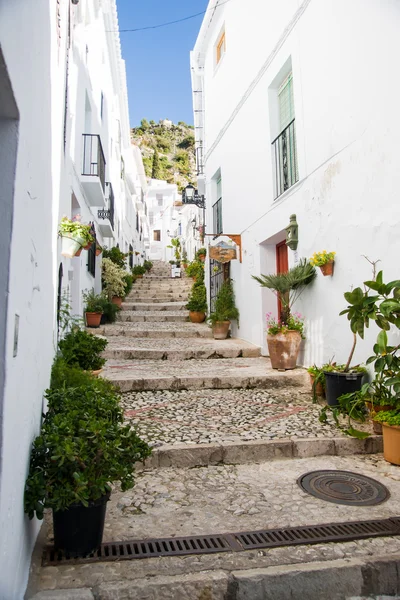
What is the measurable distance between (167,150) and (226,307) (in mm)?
43596

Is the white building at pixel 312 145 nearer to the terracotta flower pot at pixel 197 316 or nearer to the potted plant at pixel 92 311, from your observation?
the terracotta flower pot at pixel 197 316

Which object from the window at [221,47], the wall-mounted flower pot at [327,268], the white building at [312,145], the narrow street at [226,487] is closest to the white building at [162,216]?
the window at [221,47]

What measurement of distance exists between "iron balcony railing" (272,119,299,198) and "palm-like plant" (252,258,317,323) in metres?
1.56

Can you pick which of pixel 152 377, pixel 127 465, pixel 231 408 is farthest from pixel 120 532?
pixel 152 377

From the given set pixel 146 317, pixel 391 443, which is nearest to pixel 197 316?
pixel 146 317

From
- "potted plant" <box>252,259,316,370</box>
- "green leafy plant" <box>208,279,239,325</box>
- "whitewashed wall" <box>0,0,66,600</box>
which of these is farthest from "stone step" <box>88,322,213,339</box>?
"whitewashed wall" <box>0,0,66,600</box>

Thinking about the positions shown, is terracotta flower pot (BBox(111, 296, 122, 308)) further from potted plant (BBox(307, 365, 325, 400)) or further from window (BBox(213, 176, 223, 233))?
potted plant (BBox(307, 365, 325, 400))

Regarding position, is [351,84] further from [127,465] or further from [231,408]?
[127,465]

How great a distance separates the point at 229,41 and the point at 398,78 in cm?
667

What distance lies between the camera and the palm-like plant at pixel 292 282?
19.0 feet

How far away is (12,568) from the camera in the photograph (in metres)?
1.67

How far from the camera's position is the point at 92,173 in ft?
28.9

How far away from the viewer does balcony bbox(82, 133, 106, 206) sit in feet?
25.6

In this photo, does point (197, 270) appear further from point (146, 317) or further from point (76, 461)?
point (76, 461)
